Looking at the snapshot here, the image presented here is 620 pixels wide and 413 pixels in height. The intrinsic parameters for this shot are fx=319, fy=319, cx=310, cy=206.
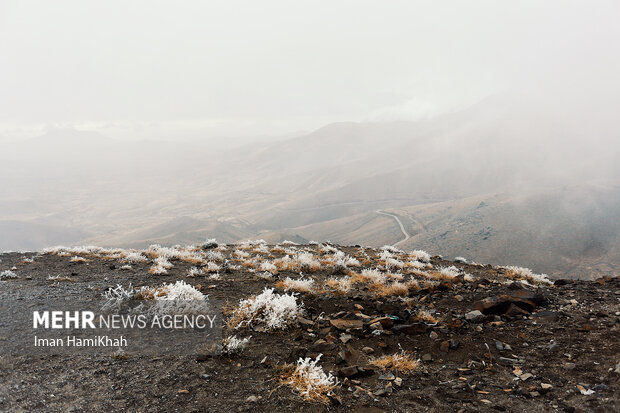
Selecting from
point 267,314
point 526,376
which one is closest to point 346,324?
point 267,314

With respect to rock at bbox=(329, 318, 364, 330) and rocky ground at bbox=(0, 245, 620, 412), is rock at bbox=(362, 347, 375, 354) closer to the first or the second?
rocky ground at bbox=(0, 245, 620, 412)

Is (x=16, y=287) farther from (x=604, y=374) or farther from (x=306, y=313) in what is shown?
(x=604, y=374)

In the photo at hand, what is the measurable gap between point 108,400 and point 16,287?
27.8ft

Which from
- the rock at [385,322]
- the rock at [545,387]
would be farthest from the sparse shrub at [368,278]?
the rock at [545,387]

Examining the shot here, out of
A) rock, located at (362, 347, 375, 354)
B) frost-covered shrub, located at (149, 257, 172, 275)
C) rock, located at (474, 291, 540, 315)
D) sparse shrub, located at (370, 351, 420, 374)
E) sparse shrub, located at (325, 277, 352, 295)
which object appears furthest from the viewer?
frost-covered shrub, located at (149, 257, 172, 275)

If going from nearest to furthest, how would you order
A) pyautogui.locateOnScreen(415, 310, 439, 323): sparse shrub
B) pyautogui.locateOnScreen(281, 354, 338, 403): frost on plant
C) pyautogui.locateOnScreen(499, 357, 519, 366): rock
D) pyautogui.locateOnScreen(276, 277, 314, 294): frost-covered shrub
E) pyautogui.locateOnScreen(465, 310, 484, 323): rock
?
1. pyautogui.locateOnScreen(281, 354, 338, 403): frost on plant
2. pyautogui.locateOnScreen(499, 357, 519, 366): rock
3. pyautogui.locateOnScreen(415, 310, 439, 323): sparse shrub
4. pyautogui.locateOnScreen(465, 310, 484, 323): rock
5. pyautogui.locateOnScreen(276, 277, 314, 294): frost-covered shrub

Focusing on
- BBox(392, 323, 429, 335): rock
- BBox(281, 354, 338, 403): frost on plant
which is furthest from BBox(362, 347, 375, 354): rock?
BBox(281, 354, 338, 403): frost on plant

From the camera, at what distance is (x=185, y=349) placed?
693cm

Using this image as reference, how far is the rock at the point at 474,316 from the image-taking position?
840 cm

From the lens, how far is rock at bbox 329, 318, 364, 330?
25.9 ft

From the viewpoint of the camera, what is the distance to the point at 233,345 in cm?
668

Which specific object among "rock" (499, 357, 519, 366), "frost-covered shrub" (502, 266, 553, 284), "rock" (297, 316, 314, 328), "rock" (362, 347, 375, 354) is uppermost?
"rock" (297, 316, 314, 328)

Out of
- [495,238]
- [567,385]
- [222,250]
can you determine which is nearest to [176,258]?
[222,250]

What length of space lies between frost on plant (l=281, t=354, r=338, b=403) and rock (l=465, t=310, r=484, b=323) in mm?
4564
